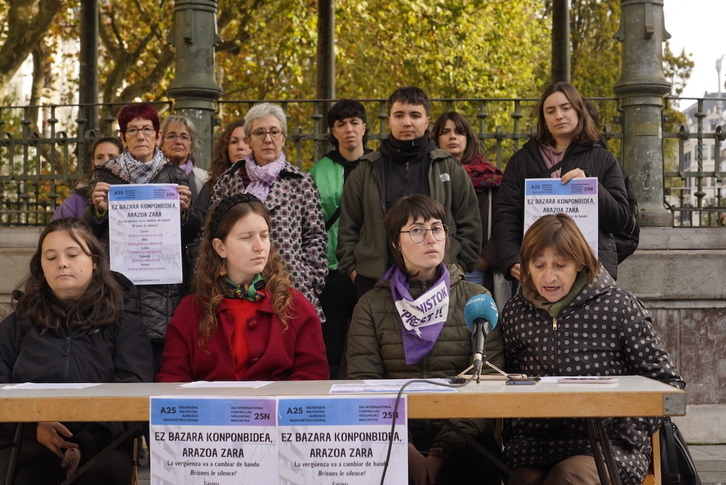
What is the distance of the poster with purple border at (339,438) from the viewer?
3.43 meters

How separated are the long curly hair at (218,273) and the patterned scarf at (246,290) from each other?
2 centimetres

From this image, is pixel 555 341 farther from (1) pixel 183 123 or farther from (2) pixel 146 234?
(1) pixel 183 123

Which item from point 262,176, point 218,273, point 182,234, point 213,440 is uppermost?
point 262,176

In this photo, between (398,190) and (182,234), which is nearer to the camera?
(182,234)

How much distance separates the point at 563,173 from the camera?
576 centimetres

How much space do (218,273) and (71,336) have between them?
0.71 m

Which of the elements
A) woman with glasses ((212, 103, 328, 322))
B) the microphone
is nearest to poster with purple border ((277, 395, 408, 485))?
the microphone

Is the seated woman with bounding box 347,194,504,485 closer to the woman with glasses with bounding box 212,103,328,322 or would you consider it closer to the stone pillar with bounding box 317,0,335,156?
the woman with glasses with bounding box 212,103,328,322

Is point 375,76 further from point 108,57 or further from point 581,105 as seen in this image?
point 581,105

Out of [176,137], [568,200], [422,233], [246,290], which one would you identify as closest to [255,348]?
[246,290]

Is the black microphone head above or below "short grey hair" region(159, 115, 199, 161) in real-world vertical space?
below

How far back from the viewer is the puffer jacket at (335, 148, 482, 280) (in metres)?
5.83

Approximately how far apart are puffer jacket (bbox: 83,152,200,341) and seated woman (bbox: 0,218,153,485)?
2.66 ft

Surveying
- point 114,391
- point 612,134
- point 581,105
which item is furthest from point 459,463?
point 612,134
